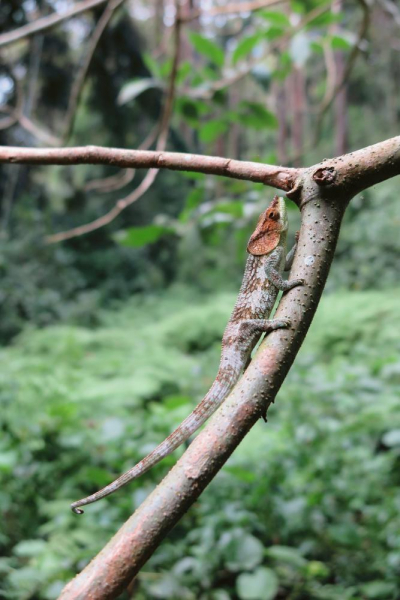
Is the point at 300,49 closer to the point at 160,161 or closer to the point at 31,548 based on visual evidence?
the point at 160,161

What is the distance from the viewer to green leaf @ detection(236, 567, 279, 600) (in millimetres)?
2164

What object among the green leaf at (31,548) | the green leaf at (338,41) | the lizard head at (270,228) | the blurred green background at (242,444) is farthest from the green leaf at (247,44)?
the green leaf at (31,548)

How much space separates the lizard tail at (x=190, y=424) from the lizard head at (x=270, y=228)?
0.34 metres

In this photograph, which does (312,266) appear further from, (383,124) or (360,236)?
(383,124)

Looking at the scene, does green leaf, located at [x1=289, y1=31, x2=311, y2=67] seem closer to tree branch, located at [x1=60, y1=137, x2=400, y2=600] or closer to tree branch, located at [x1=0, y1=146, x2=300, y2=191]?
tree branch, located at [x1=0, y1=146, x2=300, y2=191]

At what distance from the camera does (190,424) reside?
1.12 metres

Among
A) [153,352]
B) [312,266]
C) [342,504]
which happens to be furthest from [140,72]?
[312,266]

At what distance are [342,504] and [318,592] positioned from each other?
0.61m

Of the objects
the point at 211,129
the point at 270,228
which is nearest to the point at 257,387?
the point at 270,228

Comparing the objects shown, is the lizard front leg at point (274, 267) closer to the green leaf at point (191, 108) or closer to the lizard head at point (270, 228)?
the lizard head at point (270, 228)

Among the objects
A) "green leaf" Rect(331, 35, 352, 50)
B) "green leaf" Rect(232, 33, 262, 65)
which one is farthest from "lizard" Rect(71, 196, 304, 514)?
"green leaf" Rect(331, 35, 352, 50)

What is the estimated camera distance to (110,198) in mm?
13805

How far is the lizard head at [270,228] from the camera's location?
4.71 ft

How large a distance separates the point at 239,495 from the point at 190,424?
1.88 metres
